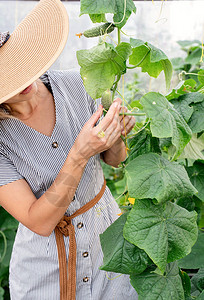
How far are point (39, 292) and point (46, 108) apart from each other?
502mm

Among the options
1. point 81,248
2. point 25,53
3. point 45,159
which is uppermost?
point 25,53

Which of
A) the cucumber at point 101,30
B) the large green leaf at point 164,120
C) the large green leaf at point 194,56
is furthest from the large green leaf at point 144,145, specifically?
the large green leaf at point 194,56

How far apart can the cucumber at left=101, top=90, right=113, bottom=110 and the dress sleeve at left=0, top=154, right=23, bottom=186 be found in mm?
312

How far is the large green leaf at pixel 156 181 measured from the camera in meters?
0.72

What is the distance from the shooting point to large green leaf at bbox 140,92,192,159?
0.69 m

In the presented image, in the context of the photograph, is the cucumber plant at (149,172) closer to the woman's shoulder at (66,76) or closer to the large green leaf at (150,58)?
the large green leaf at (150,58)

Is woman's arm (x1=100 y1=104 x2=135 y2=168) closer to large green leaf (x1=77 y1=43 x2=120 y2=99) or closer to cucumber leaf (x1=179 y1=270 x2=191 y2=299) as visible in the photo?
large green leaf (x1=77 y1=43 x2=120 y2=99)

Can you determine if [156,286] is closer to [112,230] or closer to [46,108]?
[112,230]

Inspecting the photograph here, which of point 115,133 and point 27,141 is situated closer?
point 115,133

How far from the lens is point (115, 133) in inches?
32.7

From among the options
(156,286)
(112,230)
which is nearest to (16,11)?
(112,230)

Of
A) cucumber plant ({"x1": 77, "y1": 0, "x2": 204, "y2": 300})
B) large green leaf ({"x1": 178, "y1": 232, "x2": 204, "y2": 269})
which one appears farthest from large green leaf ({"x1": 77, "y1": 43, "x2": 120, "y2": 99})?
large green leaf ({"x1": 178, "y1": 232, "x2": 204, "y2": 269})

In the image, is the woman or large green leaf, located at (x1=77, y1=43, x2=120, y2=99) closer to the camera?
large green leaf, located at (x1=77, y1=43, x2=120, y2=99)

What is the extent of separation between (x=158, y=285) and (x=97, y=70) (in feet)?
1.45
